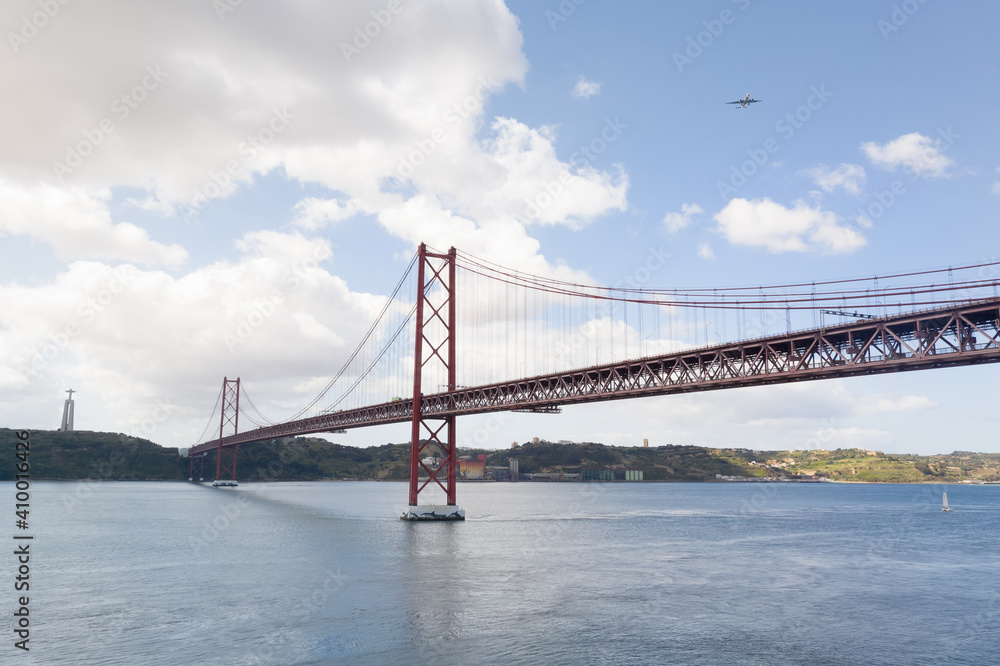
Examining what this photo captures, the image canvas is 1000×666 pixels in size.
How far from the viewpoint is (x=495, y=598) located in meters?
31.4

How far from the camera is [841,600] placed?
32.7 m

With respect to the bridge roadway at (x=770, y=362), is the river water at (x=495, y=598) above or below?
below

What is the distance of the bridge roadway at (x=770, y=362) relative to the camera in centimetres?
3141

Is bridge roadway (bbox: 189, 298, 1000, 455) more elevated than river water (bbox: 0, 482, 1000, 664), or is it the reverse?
bridge roadway (bbox: 189, 298, 1000, 455)

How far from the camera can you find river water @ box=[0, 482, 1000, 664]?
76.8 feet

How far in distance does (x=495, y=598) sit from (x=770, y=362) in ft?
72.3

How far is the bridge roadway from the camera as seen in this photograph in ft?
103

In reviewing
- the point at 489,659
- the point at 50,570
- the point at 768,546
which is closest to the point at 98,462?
the point at 50,570

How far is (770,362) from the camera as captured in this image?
41.0 meters

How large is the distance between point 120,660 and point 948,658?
28.1 metres

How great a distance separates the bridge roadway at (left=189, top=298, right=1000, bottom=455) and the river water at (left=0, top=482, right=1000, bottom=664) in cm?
1129

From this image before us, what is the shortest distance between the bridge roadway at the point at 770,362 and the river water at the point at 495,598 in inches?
444

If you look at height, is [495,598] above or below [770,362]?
below

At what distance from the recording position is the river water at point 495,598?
23406 mm
